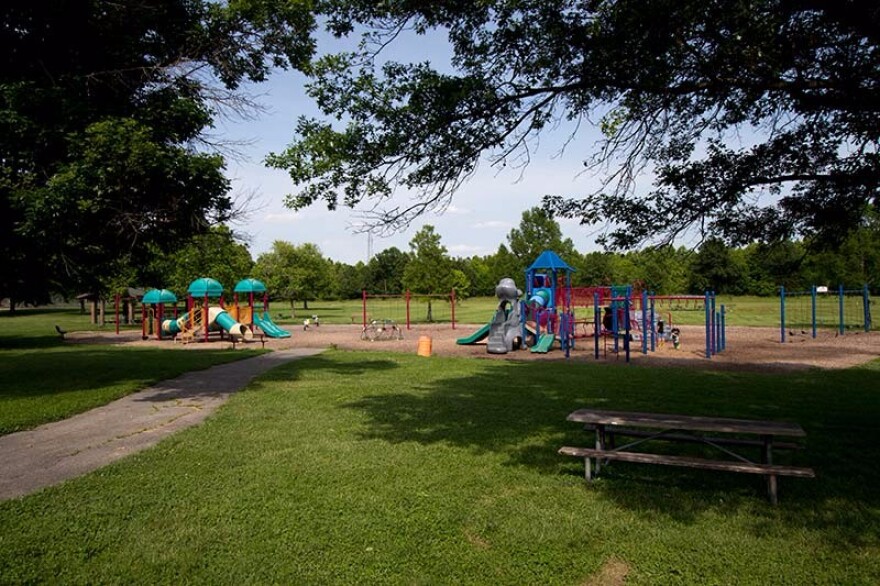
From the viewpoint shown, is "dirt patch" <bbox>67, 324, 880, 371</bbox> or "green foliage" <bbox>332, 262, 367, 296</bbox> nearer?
"dirt patch" <bbox>67, 324, 880, 371</bbox>

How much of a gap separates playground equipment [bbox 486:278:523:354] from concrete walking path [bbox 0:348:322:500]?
955 centimetres

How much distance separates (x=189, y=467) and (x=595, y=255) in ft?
233

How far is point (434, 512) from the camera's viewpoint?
17.2 feet

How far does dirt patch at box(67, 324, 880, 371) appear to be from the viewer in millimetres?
16859

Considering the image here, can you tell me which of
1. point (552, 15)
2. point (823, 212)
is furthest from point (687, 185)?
point (552, 15)

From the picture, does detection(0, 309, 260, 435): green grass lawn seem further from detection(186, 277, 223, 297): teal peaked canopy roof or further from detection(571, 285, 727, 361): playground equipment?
Answer: detection(571, 285, 727, 361): playground equipment

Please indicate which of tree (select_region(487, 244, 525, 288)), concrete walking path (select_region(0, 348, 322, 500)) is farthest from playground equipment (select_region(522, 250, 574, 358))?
tree (select_region(487, 244, 525, 288))

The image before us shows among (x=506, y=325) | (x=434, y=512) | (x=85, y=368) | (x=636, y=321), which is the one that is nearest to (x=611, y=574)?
(x=434, y=512)

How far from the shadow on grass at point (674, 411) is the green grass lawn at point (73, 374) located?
17.0 ft

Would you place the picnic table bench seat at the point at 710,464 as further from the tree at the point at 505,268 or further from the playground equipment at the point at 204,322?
the tree at the point at 505,268

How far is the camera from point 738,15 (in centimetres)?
529

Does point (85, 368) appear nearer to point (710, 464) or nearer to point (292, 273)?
point (710, 464)

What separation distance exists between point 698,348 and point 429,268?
23.7 m

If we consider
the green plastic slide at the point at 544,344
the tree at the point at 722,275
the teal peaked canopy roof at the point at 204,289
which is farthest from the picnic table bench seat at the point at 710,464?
the tree at the point at 722,275
